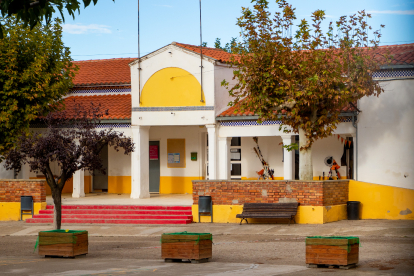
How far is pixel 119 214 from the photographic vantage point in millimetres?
18688

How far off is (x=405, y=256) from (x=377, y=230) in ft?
13.5

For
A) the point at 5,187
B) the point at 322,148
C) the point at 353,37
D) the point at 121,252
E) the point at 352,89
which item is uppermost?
the point at 353,37

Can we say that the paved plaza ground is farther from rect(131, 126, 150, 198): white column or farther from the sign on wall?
the sign on wall

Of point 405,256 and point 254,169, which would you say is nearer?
point 405,256

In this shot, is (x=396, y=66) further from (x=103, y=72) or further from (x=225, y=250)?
(x=103, y=72)

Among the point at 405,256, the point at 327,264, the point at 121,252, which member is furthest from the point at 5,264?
the point at 405,256

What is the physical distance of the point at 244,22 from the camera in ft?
57.3

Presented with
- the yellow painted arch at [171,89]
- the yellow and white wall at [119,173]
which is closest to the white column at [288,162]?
the yellow painted arch at [171,89]

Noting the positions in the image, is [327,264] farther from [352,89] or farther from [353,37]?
[353,37]

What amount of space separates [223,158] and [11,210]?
7.74 m

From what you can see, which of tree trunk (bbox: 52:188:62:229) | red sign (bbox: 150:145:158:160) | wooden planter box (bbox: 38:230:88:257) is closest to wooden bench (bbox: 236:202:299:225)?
tree trunk (bbox: 52:188:62:229)

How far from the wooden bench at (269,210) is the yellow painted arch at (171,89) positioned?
221 inches

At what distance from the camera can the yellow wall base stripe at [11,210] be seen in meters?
19.3

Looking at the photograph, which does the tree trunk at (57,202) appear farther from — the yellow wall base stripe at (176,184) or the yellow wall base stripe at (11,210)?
the yellow wall base stripe at (176,184)
